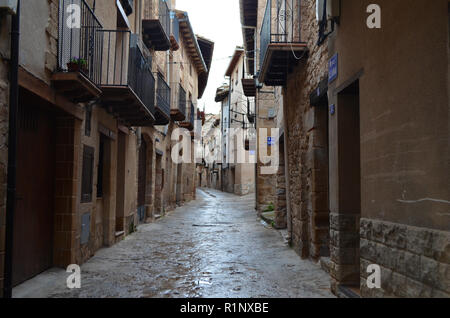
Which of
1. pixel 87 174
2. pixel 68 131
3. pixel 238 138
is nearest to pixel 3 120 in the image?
pixel 68 131

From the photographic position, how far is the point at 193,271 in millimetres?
6535

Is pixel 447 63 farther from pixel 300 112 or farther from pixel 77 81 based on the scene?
pixel 300 112

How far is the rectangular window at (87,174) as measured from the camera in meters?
7.13

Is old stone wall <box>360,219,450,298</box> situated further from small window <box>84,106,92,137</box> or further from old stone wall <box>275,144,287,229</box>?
old stone wall <box>275,144,287,229</box>

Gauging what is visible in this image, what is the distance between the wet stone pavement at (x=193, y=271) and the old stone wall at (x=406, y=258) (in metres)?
1.27

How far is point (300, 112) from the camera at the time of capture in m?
8.37

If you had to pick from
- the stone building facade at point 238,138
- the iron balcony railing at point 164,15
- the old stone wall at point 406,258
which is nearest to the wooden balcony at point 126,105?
the iron balcony railing at point 164,15

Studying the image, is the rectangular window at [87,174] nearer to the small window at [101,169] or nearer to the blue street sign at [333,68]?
the small window at [101,169]

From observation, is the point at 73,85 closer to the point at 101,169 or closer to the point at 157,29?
the point at 101,169

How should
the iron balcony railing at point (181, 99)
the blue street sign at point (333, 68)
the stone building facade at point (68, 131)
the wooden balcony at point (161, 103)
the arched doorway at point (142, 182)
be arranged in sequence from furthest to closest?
the iron balcony railing at point (181, 99), the arched doorway at point (142, 182), the wooden balcony at point (161, 103), the blue street sign at point (333, 68), the stone building facade at point (68, 131)

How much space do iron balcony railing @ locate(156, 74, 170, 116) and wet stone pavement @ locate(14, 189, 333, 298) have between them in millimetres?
4477
